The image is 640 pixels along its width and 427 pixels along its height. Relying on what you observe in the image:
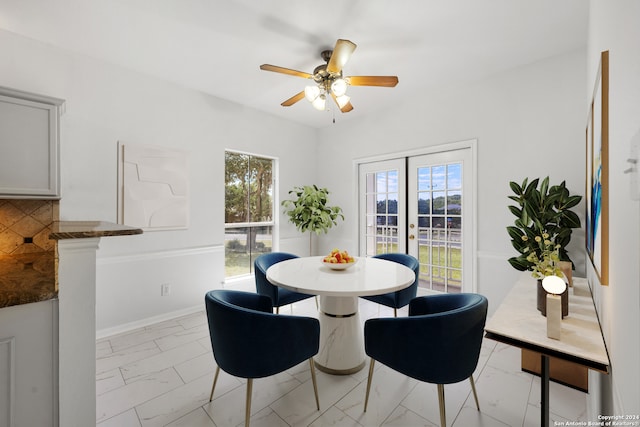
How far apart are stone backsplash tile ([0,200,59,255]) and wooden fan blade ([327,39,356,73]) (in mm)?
2415

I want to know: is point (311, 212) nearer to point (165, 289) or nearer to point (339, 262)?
point (339, 262)

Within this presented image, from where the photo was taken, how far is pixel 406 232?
3936 mm

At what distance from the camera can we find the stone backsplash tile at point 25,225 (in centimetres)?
194

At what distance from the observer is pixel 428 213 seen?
12.2 ft

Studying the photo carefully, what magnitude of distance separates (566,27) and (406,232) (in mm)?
2550

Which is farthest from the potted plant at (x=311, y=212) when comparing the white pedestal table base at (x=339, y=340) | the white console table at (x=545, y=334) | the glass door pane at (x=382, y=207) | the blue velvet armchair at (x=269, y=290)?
the white console table at (x=545, y=334)

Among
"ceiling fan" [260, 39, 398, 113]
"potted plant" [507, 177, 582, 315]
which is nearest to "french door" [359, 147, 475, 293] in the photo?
"potted plant" [507, 177, 582, 315]

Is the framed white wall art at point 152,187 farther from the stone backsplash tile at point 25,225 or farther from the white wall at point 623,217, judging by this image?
the white wall at point 623,217

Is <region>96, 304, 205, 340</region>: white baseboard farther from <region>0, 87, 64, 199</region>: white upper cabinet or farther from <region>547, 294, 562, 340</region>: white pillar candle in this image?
<region>547, 294, 562, 340</region>: white pillar candle

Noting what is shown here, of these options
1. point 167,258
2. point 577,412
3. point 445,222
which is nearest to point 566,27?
point 445,222

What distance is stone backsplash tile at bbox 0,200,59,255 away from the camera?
1944mm

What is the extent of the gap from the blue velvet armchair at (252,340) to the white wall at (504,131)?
8.30ft

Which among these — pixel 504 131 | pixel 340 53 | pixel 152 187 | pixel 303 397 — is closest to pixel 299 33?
pixel 340 53

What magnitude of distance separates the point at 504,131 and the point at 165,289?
4.18m
